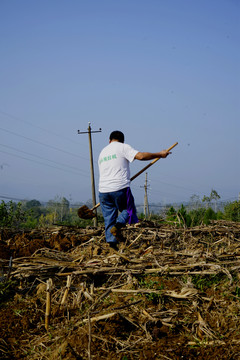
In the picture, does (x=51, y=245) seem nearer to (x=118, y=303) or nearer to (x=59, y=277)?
(x=59, y=277)

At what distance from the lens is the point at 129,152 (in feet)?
17.6

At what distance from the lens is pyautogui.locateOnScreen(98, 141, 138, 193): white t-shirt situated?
539 cm

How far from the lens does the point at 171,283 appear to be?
3.81 metres

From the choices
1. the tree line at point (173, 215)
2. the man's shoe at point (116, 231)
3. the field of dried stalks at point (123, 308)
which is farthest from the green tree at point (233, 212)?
the field of dried stalks at point (123, 308)

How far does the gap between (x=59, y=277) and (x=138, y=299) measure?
0.95m

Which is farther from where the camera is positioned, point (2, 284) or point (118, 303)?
point (2, 284)

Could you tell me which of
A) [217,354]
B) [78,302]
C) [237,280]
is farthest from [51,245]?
[217,354]

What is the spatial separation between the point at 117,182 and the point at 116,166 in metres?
0.24

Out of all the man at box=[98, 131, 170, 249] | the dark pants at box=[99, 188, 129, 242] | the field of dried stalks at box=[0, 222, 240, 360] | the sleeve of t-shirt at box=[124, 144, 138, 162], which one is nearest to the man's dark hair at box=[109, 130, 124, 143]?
the man at box=[98, 131, 170, 249]

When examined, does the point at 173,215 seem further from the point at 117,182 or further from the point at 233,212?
the point at 233,212

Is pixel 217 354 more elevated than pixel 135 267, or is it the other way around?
pixel 135 267

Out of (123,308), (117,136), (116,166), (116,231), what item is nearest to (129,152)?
(116,166)

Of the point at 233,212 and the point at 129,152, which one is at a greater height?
the point at 129,152

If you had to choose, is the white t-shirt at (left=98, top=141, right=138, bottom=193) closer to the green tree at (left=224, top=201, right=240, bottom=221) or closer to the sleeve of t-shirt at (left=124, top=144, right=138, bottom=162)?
the sleeve of t-shirt at (left=124, top=144, right=138, bottom=162)
